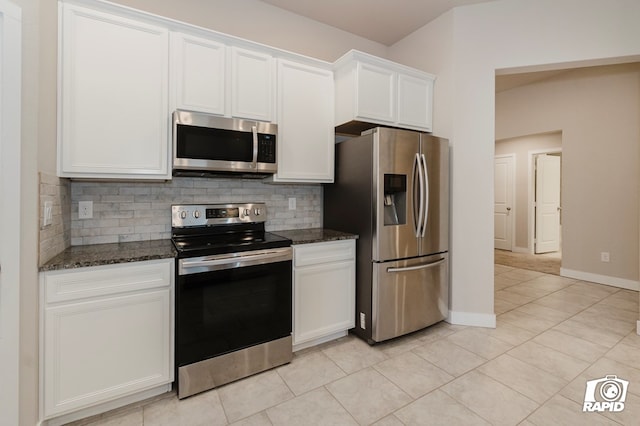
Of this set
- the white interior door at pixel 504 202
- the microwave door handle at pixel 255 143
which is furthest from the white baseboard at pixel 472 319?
the white interior door at pixel 504 202

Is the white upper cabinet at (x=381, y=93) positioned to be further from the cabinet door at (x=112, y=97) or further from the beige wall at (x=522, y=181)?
the beige wall at (x=522, y=181)

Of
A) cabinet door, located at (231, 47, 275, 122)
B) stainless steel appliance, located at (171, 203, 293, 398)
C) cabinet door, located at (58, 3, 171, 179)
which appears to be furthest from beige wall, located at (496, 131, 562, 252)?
cabinet door, located at (58, 3, 171, 179)

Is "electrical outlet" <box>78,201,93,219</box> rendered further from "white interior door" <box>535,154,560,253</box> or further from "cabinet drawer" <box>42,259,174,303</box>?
"white interior door" <box>535,154,560,253</box>

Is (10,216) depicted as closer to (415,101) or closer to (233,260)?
(233,260)

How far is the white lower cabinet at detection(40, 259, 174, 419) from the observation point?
58.0 inches

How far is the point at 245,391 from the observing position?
184 centimetres

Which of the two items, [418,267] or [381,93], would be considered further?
[381,93]

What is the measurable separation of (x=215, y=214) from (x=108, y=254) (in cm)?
79

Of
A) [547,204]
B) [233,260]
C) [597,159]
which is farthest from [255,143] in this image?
[547,204]

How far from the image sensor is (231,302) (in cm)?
187

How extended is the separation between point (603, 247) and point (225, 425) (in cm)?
514

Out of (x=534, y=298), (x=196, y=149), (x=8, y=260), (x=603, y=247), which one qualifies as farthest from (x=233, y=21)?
(x=603, y=247)

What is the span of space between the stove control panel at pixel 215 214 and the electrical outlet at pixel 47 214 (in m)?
0.70

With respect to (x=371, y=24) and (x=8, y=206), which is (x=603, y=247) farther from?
(x=8, y=206)
